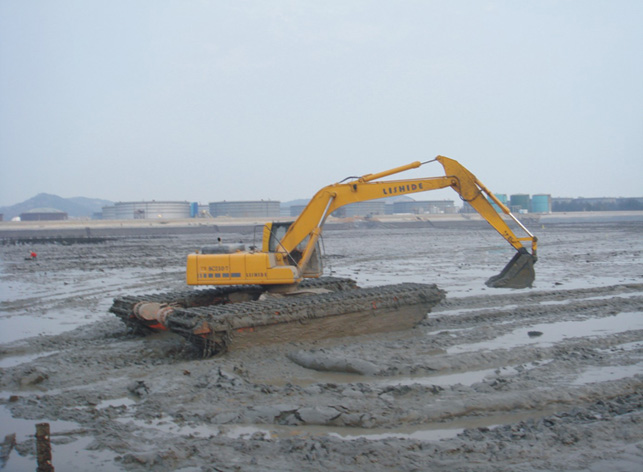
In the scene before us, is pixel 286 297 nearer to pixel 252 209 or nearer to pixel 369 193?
pixel 369 193

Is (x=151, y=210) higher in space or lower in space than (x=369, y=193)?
higher

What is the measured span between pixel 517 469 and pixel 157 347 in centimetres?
739

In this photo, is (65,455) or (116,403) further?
(116,403)

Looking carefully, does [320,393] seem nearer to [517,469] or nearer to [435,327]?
[517,469]

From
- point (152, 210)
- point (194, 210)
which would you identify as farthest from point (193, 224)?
point (194, 210)

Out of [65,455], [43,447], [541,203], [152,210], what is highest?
[152,210]

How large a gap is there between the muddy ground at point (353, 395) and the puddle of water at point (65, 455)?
0.08 ft

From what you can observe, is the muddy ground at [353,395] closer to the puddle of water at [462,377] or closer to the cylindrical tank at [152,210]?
the puddle of water at [462,377]

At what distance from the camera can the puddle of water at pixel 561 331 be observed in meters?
10.7

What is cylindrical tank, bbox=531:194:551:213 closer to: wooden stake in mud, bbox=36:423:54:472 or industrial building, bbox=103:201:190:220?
industrial building, bbox=103:201:190:220

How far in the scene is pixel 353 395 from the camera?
7.73 m

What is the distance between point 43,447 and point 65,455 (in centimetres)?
99

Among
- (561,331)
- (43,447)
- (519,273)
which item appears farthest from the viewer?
(519,273)

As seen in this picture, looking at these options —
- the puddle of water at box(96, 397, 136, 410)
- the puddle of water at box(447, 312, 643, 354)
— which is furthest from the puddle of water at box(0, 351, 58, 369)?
the puddle of water at box(447, 312, 643, 354)
